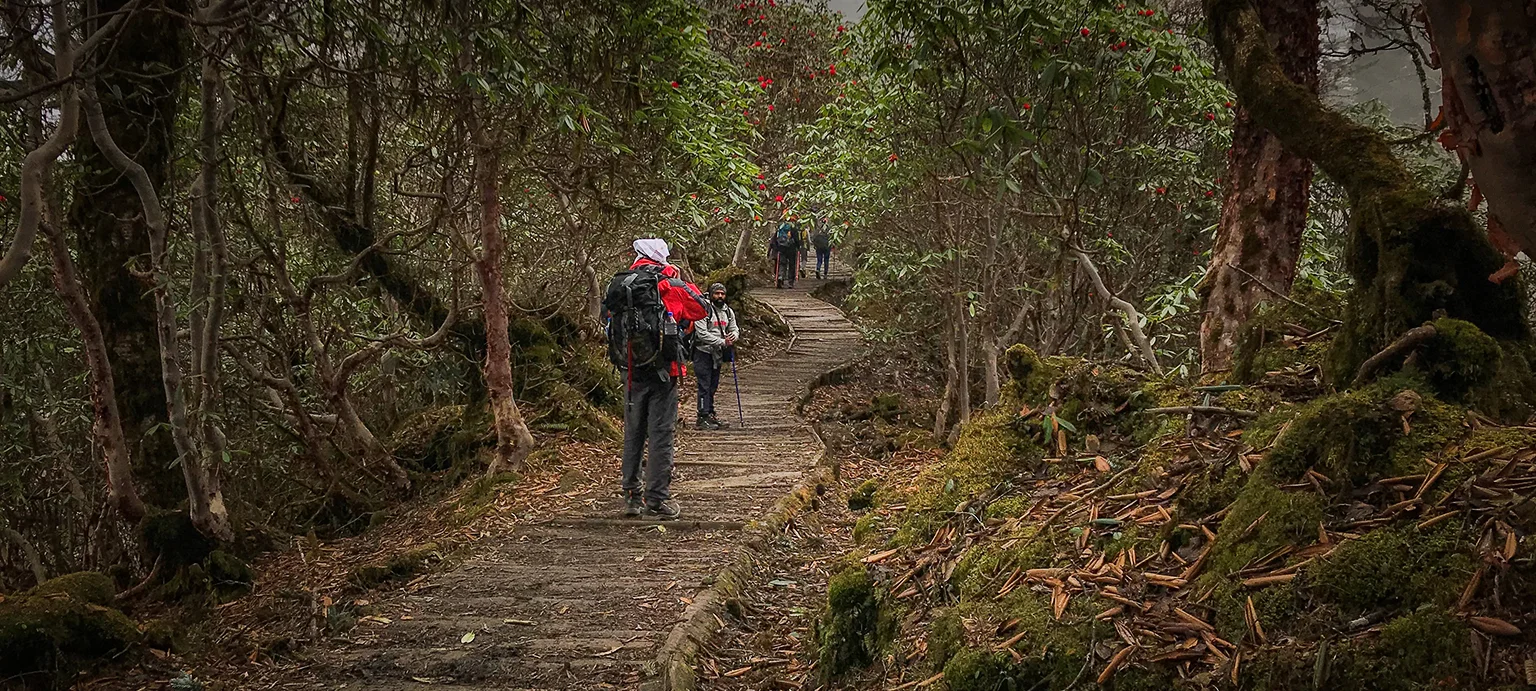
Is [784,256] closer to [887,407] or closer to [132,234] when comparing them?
[887,407]

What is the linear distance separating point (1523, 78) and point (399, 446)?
10994mm

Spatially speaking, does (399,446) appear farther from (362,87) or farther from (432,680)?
(432,680)

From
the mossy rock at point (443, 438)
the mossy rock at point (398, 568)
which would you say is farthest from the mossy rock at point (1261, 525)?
the mossy rock at point (443, 438)

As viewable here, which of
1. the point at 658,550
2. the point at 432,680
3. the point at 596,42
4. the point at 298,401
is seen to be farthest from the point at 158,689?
the point at 596,42

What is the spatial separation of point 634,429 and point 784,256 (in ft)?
71.7

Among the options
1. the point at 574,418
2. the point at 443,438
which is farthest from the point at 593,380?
the point at 443,438

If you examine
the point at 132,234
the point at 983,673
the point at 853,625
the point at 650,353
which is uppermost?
the point at 132,234

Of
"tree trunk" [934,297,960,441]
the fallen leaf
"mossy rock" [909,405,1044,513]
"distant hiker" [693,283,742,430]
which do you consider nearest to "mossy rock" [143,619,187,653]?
"mossy rock" [909,405,1044,513]

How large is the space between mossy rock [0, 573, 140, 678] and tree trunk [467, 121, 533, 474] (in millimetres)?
3698

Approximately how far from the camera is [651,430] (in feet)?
24.0

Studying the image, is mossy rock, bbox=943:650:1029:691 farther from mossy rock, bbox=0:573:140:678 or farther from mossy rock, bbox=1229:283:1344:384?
mossy rock, bbox=0:573:140:678

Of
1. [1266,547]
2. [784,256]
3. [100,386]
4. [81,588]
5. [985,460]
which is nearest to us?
[1266,547]

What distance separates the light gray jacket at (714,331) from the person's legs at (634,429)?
A: 3804 mm

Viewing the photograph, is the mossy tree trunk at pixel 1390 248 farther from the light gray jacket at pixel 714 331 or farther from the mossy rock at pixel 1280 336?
the light gray jacket at pixel 714 331
